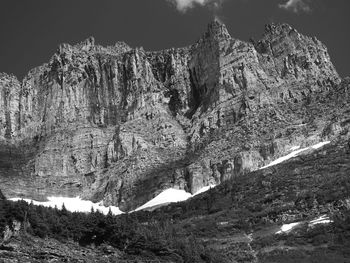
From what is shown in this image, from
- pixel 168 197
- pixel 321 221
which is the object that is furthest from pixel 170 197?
pixel 321 221

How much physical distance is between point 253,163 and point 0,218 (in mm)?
135545

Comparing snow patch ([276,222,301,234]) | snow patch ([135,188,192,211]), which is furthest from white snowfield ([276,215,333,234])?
snow patch ([135,188,192,211])

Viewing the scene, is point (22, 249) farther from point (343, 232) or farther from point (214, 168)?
point (214, 168)

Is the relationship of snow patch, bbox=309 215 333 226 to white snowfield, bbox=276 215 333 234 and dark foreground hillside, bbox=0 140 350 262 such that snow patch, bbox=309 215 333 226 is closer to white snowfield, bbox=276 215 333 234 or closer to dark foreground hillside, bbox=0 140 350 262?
white snowfield, bbox=276 215 333 234

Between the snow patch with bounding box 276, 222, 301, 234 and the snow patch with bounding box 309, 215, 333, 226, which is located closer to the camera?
the snow patch with bounding box 309, 215, 333, 226

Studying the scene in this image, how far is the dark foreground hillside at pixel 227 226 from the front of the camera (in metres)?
53.2

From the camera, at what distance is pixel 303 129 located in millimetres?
189375

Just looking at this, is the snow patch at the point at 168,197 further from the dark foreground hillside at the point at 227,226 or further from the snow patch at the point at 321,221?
the snow patch at the point at 321,221

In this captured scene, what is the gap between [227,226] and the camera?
131875 millimetres

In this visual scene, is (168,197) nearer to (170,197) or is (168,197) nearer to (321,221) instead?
(170,197)

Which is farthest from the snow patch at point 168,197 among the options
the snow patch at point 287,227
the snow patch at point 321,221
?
the snow patch at point 321,221

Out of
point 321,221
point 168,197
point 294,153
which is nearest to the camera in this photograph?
point 321,221

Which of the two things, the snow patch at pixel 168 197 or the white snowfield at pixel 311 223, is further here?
the snow patch at pixel 168 197

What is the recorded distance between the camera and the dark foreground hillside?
53.2m
